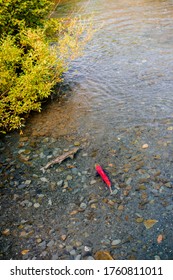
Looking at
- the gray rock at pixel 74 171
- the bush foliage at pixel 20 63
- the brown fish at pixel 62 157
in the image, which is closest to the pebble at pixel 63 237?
the gray rock at pixel 74 171

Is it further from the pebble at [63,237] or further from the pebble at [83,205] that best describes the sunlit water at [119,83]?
the pebble at [63,237]

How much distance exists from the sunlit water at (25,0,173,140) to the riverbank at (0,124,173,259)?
0.81m

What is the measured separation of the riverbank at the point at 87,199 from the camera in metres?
6.57

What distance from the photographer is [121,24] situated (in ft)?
70.2

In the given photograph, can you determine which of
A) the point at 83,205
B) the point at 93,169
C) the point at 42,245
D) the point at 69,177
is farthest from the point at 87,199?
the point at 42,245

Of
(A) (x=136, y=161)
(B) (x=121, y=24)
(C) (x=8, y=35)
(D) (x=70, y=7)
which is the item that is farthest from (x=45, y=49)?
(D) (x=70, y=7)

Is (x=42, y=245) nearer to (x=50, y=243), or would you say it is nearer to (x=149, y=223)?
(x=50, y=243)

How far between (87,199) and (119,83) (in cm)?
736

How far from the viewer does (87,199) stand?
7.81 meters

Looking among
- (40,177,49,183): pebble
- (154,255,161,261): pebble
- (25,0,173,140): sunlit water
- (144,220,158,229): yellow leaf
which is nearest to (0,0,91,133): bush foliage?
(25,0,173,140): sunlit water

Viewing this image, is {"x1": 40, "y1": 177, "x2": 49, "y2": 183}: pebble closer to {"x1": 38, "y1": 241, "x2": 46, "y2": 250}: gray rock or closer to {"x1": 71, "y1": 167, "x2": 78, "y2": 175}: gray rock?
{"x1": 71, "y1": 167, "x2": 78, "y2": 175}: gray rock

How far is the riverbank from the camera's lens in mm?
6570

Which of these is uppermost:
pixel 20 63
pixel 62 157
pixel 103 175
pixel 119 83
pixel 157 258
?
pixel 20 63
